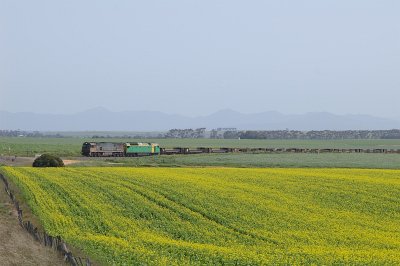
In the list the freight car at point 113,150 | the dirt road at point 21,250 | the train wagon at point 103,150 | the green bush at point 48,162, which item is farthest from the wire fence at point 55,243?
the freight car at point 113,150

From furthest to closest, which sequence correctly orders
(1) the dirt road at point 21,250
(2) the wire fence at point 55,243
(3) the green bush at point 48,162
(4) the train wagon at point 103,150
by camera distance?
(4) the train wagon at point 103,150
(3) the green bush at point 48,162
(1) the dirt road at point 21,250
(2) the wire fence at point 55,243

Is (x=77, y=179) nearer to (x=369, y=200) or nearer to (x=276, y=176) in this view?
(x=276, y=176)

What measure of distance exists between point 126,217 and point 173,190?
9857 millimetres

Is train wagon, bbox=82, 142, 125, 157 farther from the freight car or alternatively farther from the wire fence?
the wire fence

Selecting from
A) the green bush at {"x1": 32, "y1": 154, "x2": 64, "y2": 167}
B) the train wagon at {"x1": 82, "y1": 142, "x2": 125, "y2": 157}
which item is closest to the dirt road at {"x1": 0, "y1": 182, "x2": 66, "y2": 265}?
the green bush at {"x1": 32, "y1": 154, "x2": 64, "y2": 167}

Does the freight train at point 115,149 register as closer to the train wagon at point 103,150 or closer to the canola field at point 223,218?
the train wagon at point 103,150

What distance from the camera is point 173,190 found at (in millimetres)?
45625

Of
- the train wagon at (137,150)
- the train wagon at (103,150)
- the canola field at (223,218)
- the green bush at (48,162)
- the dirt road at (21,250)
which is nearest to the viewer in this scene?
the dirt road at (21,250)

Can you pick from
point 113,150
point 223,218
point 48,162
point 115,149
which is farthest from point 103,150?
point 223,218

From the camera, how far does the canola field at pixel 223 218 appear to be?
2552 cm

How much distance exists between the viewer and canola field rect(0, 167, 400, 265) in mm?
25517

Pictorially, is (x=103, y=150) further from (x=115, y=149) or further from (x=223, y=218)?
(x=223, y=218)

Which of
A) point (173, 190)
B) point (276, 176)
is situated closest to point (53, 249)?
point (173, 190)

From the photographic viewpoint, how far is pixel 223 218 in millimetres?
35000
